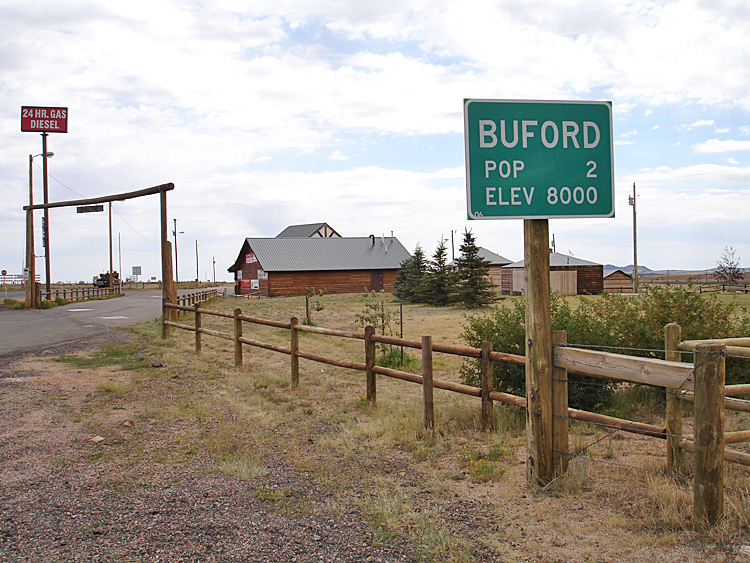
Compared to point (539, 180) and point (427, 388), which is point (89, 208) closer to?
point (427, 388)

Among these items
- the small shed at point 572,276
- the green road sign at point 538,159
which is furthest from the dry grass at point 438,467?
the small shed at point 572,276

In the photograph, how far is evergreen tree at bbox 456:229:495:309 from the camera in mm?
34344

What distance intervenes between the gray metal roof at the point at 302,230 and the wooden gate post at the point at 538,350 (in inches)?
2727

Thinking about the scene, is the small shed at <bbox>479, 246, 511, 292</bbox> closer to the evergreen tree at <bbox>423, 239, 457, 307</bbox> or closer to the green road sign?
the evergreen tree at <bbox>423, 239, 457, 307</bbox>

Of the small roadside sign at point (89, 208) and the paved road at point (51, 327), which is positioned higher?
the small roadside sign at point (89, 208)

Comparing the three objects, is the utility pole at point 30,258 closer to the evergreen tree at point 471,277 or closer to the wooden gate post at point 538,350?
the evergreen tree at point 471,277

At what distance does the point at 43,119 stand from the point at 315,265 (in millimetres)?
23286

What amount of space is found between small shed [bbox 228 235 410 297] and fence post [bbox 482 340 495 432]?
4207 cm

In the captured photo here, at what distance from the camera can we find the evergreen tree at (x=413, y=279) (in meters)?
38.1

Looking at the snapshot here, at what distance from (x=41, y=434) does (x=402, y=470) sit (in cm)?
418

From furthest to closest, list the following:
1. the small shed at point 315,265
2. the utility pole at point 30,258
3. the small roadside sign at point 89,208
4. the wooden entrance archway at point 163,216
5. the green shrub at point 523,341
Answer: the small shed at point 315,265 → the utility pole at point 30,258 → the small roadside sign at point 89,208 → the wooden entrance archway at point 163,216 → the green shrub at point 523,341

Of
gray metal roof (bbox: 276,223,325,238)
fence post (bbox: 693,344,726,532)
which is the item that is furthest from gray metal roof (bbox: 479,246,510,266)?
fence post (bbox: 693,344,726,532)

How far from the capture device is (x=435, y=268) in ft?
119

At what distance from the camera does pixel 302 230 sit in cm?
7694
